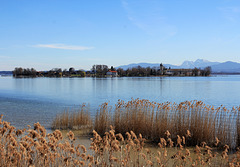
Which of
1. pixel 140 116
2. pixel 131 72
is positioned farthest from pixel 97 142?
pixel 131 72

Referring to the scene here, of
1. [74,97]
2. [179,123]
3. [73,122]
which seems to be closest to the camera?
[179,123]

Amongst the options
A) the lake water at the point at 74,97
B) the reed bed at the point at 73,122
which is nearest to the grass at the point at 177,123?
the reed bed at the point at 73,122

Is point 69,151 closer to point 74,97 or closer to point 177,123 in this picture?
point 177,123

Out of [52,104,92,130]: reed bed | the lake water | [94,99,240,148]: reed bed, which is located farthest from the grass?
the lake water

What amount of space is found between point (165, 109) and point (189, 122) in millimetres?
1202

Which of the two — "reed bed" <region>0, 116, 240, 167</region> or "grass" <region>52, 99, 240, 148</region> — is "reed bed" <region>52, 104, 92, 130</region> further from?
"reed bed" <region>0, 116, 240, 167</region>

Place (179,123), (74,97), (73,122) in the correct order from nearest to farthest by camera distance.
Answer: (179,123)
(73,122)
(74,97)

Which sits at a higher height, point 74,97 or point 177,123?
point 177,123

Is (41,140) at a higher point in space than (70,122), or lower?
higher

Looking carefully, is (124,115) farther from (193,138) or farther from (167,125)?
(193,138)

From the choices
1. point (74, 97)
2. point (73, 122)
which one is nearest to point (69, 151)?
point (73, 122)

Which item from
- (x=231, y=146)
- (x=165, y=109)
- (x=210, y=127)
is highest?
(x=165, y=109)

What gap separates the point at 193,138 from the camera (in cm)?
1022

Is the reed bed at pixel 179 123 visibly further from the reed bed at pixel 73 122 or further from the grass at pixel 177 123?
the reed bed at pixel 73 122
